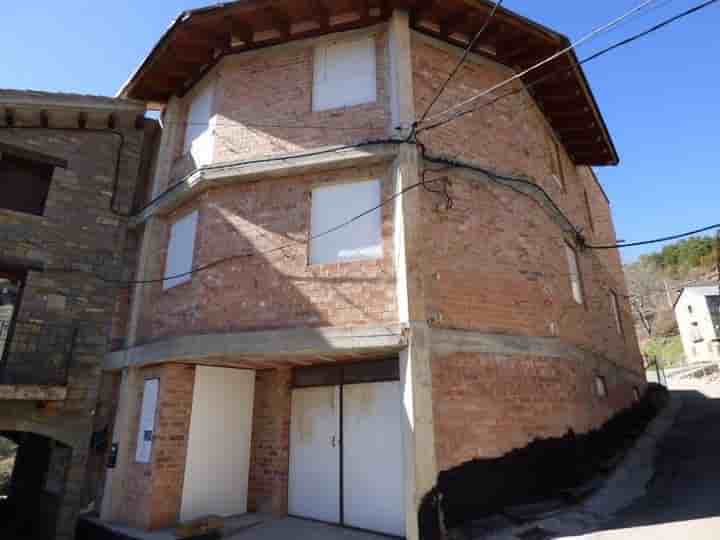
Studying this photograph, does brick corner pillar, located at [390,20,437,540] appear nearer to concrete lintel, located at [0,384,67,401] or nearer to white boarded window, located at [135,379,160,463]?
white boarded window, located at [135,379,160,463]

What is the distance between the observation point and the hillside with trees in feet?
120

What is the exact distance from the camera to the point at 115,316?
30.9ft

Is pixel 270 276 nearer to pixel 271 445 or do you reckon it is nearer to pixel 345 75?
pixel 271 445

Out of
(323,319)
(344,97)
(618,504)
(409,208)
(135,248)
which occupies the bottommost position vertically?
(618,504)

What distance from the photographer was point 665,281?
4012 centimetres

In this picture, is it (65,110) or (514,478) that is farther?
(65,110)

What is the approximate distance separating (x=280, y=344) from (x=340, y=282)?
131cm

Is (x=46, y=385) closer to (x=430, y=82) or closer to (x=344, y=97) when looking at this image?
(x=344, y=97)

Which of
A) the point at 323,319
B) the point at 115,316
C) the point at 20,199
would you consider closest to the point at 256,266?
the point at 323,319

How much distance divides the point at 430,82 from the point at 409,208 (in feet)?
9.22

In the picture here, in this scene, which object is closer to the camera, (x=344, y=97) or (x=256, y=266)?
(x=256, y=266)

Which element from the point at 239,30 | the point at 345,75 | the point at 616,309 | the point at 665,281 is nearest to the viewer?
the point at 345,75

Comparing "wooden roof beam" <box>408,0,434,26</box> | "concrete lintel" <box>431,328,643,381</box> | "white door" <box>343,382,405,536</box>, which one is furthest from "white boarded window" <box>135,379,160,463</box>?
"wooden roof beam" <box>408,0,434,26</box>

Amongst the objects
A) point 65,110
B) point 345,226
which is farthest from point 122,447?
point 65,110
